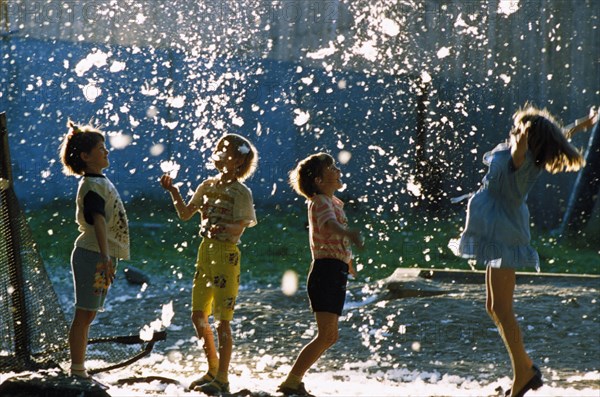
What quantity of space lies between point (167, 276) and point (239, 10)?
17.8 feet

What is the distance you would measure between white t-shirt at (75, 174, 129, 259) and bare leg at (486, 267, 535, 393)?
1736 millimetres

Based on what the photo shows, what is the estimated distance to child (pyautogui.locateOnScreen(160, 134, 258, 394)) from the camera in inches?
188

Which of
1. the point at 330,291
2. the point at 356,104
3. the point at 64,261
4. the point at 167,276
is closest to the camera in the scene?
the point at 330,291

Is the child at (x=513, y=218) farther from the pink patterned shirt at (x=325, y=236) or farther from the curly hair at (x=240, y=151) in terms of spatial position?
the curly hair at (x=240, y=151)

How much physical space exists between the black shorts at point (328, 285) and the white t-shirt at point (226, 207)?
430 mm

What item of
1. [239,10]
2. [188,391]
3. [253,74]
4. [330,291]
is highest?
[239,10]

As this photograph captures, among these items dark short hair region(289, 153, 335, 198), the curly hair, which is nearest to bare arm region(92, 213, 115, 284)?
the curly hair

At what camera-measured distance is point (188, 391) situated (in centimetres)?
473

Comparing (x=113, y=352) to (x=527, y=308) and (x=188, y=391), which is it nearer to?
(x=188, y=391)

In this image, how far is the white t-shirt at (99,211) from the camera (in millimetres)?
4672

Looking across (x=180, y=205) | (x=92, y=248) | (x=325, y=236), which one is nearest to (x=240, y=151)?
(x=180, y=205)

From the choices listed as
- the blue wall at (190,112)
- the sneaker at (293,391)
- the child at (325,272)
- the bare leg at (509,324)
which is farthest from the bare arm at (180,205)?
the blue wall at (190,112)

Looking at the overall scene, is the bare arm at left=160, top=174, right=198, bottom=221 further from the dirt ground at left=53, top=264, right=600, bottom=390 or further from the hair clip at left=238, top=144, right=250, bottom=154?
the dirt ground at left=53, top=264, right=600, bottom=390

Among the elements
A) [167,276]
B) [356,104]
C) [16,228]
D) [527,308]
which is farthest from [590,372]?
[356,104]
